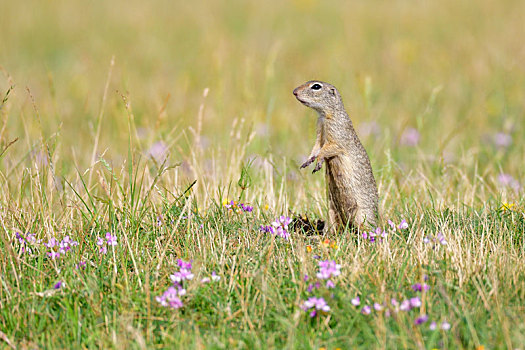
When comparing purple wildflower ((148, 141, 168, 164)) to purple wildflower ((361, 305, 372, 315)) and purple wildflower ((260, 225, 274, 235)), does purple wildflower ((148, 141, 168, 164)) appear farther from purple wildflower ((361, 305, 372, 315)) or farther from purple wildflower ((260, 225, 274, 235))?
purple wildflower ((361, 305, 372, 315))

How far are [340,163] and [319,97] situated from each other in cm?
47

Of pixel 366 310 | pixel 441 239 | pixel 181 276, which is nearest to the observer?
pixel 366 310

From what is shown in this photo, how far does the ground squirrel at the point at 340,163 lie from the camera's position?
4344 mm

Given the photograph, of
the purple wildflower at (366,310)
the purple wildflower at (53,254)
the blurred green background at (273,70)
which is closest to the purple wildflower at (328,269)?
the purple wildflower at (366,310)

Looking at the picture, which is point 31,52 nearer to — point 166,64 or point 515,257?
point 166,64

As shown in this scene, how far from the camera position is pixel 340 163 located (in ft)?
14.4

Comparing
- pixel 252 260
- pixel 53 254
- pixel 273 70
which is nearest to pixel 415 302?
pixel 252 260

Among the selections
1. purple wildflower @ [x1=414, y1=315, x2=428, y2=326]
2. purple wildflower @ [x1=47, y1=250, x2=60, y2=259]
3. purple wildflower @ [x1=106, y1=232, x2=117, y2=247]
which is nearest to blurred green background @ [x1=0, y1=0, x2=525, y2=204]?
purple wildflower @ [x1=106, y1=232, x2=117, y2=247]

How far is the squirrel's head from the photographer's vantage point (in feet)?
14.5

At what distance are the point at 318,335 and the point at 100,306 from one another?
1.02 m

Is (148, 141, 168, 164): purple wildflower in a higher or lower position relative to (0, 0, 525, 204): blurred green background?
lower

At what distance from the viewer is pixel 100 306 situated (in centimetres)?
305

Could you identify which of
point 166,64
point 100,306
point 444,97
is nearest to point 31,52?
Answer: point 166,64

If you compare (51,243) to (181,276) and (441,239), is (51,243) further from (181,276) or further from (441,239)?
(441,239)
